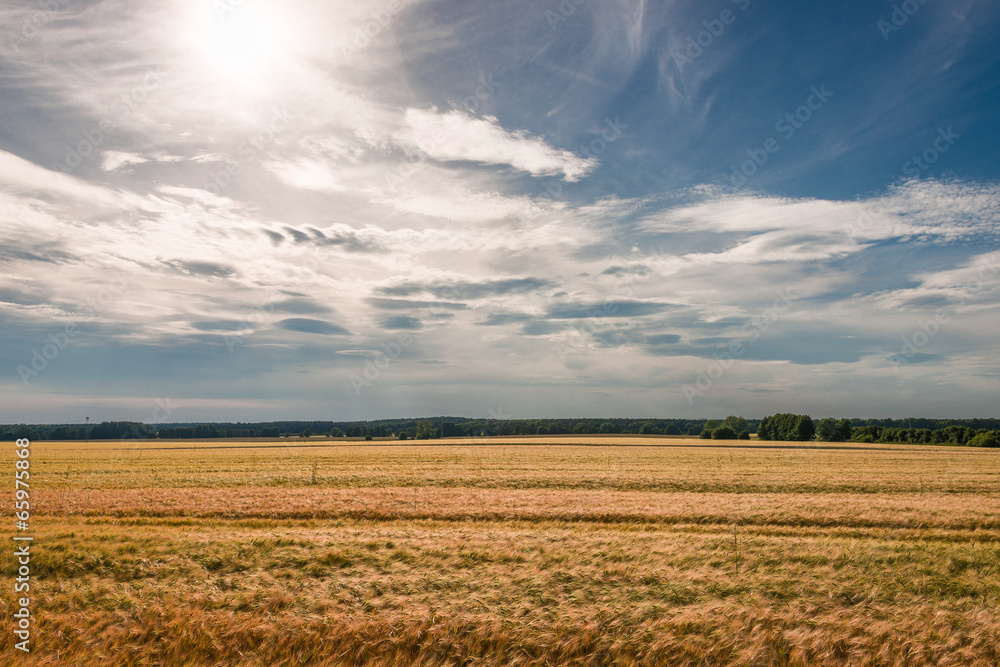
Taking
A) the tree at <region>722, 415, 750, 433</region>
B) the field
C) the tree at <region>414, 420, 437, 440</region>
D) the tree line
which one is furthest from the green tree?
the field

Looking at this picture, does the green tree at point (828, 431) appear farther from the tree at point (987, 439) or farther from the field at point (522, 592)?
the field at point (522, 592)

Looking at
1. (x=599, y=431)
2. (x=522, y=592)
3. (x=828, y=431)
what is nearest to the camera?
(x=522, y=592)

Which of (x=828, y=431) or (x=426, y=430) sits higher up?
(x=828, y=431)

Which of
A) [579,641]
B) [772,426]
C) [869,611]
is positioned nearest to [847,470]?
[869,611]

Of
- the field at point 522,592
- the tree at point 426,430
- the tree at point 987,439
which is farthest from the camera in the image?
the tree at point 426,430

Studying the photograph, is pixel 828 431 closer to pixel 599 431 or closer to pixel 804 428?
pixel 804 428

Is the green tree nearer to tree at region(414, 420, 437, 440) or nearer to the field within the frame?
tree at region(414, 420, 437, 440)

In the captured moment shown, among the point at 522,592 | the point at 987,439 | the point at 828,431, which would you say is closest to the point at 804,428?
the point at 828,431

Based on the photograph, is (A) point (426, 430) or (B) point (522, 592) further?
(A) point (426, 430)

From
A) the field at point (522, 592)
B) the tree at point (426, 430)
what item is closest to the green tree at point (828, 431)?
the tree at point (426, 430)

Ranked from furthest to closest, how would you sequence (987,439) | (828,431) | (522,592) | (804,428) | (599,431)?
(599,431), (828,431), (804,428), (987,439), (522,592)

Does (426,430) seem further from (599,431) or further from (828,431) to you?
(828,431)

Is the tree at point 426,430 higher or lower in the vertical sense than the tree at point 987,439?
lower

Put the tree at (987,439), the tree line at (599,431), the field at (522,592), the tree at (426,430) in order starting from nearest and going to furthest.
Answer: the field at (522,592) → the tree at (987,439) → the tree line at (599,431) → the tree at (426,430)
